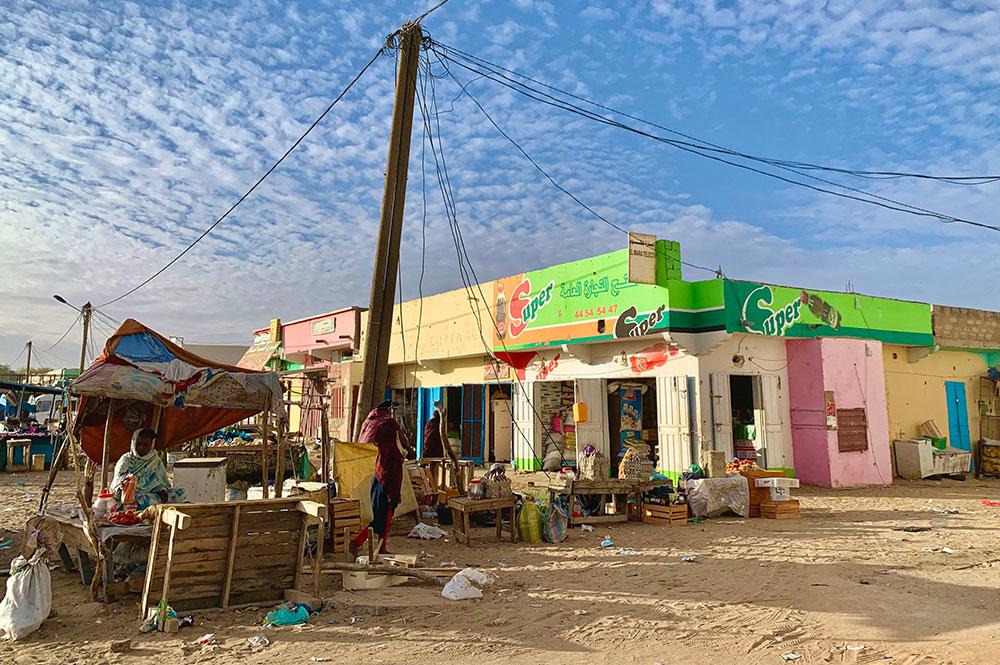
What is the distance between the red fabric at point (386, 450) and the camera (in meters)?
8.63

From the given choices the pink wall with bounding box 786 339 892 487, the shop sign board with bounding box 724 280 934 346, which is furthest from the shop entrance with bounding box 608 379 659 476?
the shop sign board with bounding box 724 280 934 346

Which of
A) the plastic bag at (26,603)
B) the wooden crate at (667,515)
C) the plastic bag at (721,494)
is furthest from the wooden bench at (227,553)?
the plastic bag at (721,494)

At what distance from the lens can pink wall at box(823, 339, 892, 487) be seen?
605 inches

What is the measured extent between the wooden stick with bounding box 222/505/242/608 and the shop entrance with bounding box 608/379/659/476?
39.6ft

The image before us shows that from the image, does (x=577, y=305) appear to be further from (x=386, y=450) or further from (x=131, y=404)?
(x=131, y=404)

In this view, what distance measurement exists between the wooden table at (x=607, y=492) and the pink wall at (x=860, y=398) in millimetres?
6068

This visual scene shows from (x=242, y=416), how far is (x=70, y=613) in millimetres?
4035

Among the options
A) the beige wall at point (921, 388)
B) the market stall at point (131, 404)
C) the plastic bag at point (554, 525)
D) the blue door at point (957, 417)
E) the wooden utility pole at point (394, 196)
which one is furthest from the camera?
the blue door at point (957, 417)

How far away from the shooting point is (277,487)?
796 centimetres

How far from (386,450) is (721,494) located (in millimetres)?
6204

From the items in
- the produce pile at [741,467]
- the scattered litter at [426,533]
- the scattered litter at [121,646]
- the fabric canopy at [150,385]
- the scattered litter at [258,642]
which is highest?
the fabric canopy at [150,385]

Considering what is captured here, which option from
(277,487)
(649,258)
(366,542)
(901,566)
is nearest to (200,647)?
(277,487)

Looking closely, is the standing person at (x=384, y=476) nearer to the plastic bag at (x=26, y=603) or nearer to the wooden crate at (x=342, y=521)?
the wooden crate at (x=342, y=521)

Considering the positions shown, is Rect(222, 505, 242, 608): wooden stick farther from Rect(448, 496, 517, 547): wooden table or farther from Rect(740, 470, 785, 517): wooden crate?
Rect(740, 470, 785, 517): wooden crate
